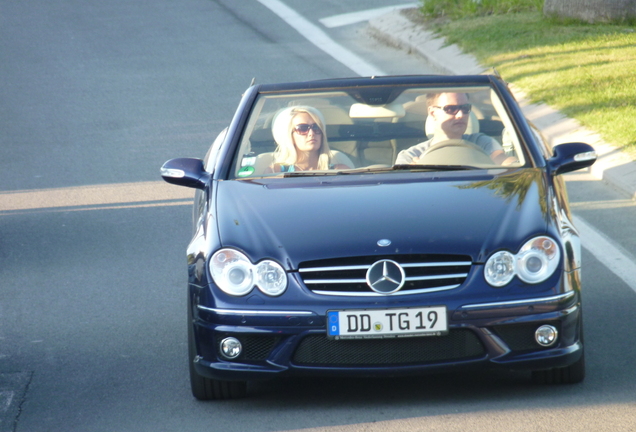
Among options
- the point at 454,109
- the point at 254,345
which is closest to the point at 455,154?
the point at 454,109

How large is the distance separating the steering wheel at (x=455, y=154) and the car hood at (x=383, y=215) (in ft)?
0.83

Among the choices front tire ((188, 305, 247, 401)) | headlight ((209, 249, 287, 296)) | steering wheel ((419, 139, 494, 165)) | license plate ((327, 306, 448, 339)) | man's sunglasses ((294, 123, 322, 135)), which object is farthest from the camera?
man's sunglasses ((294, 123, 322, 135))

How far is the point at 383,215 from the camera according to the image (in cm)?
500

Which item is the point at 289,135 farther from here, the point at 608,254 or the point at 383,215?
Answer: the point at 608,254

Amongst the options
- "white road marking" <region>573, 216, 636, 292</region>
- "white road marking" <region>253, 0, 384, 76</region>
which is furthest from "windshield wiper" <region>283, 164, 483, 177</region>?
"white road marking" <region>253, 0, 384, 76</region>

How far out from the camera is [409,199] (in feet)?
17.0

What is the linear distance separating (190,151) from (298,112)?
527 centimetres

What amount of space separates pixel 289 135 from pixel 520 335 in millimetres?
2105

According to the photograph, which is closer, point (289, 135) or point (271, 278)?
point (271, 278)

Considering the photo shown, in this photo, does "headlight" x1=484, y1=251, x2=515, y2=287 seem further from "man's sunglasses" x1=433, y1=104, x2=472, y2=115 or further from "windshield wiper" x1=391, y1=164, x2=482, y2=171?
"man's sunglasses" x1=433, y1=104, x2=472, y2=115

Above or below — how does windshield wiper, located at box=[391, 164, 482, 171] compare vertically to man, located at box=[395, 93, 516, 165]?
below

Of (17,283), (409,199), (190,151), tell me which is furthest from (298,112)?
(190,151)

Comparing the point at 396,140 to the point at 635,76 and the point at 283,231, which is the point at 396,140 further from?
the point at 635,76

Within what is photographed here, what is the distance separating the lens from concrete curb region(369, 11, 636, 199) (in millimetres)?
9576
